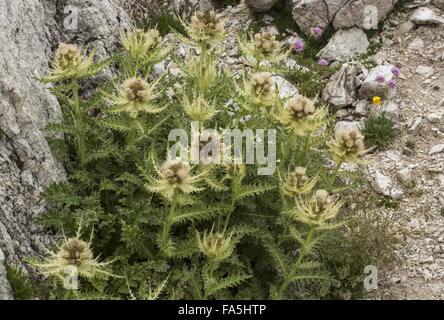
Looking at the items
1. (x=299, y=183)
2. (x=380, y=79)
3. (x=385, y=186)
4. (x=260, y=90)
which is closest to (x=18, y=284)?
(x=299, y=183)

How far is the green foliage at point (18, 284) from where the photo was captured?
3840mm

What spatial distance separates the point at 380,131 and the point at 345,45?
207 centimetres

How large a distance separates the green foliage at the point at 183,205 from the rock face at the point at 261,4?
14.2 ft

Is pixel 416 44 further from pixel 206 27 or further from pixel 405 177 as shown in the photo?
pixel 206 27

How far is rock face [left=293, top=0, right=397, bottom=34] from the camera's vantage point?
8617 millimetres

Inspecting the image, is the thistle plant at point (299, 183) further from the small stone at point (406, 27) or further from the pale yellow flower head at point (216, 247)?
the small stone at point (406, 27)

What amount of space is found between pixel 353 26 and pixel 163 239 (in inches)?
236

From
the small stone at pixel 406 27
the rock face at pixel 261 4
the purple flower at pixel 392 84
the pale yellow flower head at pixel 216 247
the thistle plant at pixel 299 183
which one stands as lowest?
the pale yellow flower head at pixel 216 247

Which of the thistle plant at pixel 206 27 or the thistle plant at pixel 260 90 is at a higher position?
the thistle plant at pixel 206 27

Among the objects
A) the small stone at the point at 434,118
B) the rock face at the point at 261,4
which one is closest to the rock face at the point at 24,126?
the rock face at the point at 261,4

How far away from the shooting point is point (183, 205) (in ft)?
14.5

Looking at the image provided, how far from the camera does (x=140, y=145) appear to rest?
16.7ft

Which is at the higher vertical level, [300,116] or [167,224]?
[300,116]
